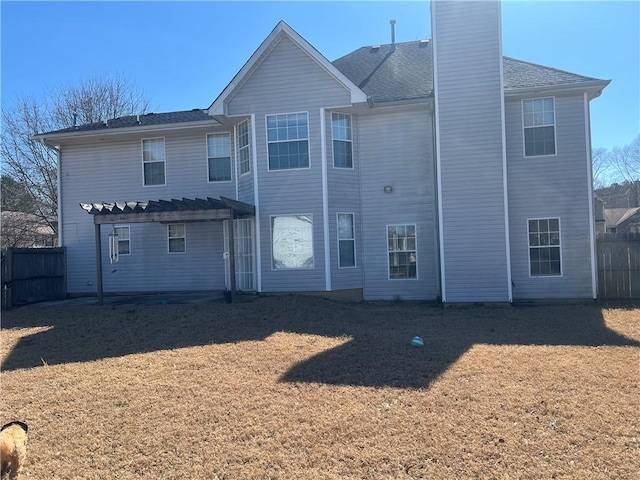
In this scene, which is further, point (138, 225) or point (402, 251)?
point (138, 225)

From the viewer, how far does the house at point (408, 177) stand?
11.9 m

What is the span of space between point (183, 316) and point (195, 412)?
529cm

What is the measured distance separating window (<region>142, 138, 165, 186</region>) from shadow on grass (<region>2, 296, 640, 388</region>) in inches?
191

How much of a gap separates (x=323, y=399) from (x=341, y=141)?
898 centimetres

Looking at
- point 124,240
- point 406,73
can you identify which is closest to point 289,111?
point 406,73

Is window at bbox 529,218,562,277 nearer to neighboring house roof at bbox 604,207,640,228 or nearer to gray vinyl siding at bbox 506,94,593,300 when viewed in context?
gray vinyl siding at bbox 506,94,593,300

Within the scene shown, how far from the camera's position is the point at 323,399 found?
5191mm

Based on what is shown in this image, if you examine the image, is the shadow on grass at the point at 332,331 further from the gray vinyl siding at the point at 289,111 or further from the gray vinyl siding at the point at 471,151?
the gray vinyl siding at the point at 289,111

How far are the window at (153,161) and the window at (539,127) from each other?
11004 millimetres

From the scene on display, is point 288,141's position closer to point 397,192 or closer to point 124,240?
point 397,192

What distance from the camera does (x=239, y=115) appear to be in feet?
41.7

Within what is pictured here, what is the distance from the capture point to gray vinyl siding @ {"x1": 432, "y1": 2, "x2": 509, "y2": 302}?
11.8m

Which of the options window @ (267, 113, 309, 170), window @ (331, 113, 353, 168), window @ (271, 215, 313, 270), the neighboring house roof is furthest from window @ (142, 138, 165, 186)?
the neighboring house roof

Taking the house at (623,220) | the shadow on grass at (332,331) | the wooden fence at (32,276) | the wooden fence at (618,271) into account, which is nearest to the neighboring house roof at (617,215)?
the house at (623,220)
